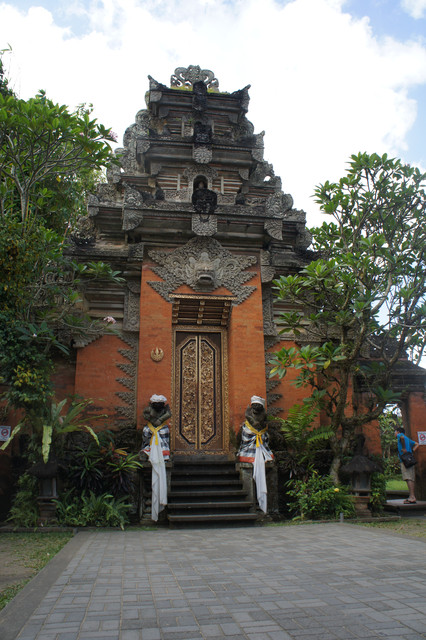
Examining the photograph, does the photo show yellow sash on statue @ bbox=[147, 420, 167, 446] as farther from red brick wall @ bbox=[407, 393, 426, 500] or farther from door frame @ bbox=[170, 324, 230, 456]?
red brick wall @ bbox=[407, 393, 426, 500]

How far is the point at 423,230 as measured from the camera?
8.80m

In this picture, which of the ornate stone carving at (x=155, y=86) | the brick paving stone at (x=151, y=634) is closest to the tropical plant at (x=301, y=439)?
the brick paving stone at (x=151, y=634)

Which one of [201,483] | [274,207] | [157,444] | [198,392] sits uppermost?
[274,207]

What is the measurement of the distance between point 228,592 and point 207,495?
448 cm

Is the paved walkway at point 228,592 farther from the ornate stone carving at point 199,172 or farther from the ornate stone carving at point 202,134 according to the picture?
the ornate stone carving at point 202,134

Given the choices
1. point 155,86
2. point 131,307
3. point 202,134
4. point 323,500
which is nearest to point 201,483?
point 323,500

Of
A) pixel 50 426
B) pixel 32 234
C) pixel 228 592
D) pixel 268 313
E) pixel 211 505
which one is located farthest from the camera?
pixel 268 313

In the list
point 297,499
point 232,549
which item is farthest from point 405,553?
point 297,499

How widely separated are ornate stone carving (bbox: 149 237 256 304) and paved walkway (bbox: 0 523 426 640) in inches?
209

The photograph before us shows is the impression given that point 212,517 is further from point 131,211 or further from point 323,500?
point 131,211

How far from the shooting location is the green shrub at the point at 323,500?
26.3 ft

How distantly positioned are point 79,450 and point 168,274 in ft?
12.8

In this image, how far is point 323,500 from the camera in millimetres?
8039

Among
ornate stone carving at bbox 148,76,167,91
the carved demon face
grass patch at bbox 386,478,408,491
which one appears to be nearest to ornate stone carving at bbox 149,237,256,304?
the carved demon face
